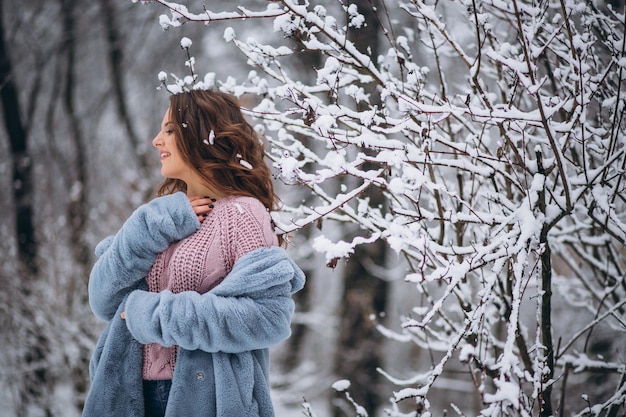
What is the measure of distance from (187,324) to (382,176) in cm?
125

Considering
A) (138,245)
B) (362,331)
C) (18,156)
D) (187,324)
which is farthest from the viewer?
(362,331)

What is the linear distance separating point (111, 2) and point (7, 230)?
4.13 metres

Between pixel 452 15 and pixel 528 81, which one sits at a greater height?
pixel 452 15

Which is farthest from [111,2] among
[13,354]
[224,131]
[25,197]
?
[224,131]

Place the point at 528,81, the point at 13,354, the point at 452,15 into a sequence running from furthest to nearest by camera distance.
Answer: the point at 13,354 → the point at 452,15 → the point at 528,81

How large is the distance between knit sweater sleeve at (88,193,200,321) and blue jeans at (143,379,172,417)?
1.06 ft

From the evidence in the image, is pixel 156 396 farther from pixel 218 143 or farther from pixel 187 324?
pixel 218 143

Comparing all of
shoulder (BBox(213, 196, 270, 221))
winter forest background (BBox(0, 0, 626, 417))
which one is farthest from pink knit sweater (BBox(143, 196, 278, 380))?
winter forest background (BBox(0, 0, 626, 417))

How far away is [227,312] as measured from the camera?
5.79 feet

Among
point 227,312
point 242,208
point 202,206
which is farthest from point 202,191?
point 227,312

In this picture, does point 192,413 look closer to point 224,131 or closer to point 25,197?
point 224,131

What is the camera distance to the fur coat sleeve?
69.6 inches

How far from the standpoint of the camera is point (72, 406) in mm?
6785

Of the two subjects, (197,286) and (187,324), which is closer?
(187,324)
